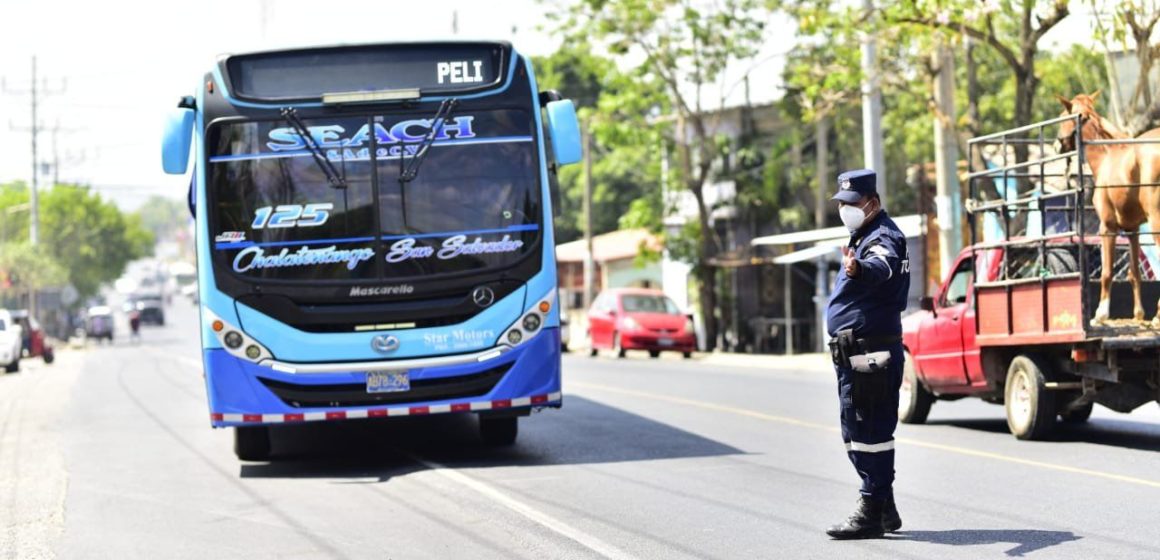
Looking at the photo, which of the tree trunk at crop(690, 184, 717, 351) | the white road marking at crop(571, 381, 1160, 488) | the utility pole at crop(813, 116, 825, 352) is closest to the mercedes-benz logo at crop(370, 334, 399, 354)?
the white road marking at crop(571, 381, 1160, 488)

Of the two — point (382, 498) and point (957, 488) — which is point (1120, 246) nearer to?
point (957, 488)

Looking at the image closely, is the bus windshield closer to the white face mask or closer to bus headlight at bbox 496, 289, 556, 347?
bus headlight at bbox 496, 289, 556, 347

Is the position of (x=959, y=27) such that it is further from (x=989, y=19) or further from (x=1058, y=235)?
(x=1058, y=235)

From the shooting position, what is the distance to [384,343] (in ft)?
42.3

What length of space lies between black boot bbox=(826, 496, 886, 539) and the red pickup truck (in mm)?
4876

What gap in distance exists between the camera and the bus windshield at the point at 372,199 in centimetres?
1290

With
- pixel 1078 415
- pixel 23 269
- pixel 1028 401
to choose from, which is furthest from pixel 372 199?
pixel 23 269

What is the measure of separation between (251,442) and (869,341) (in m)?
6.98

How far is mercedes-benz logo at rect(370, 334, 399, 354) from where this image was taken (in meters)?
12.9

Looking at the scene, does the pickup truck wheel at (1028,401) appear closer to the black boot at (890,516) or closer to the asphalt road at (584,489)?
the asphalt road at (584,489)

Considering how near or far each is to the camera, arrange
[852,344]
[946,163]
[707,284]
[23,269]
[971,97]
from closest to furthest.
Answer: [852,344], [971,97], [946,163], [707,284], [23,269]

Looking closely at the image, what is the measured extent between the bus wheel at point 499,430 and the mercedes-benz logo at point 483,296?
67.6 inches

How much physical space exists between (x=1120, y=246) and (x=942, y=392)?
2.55 metres

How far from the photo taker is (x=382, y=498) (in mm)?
11398
